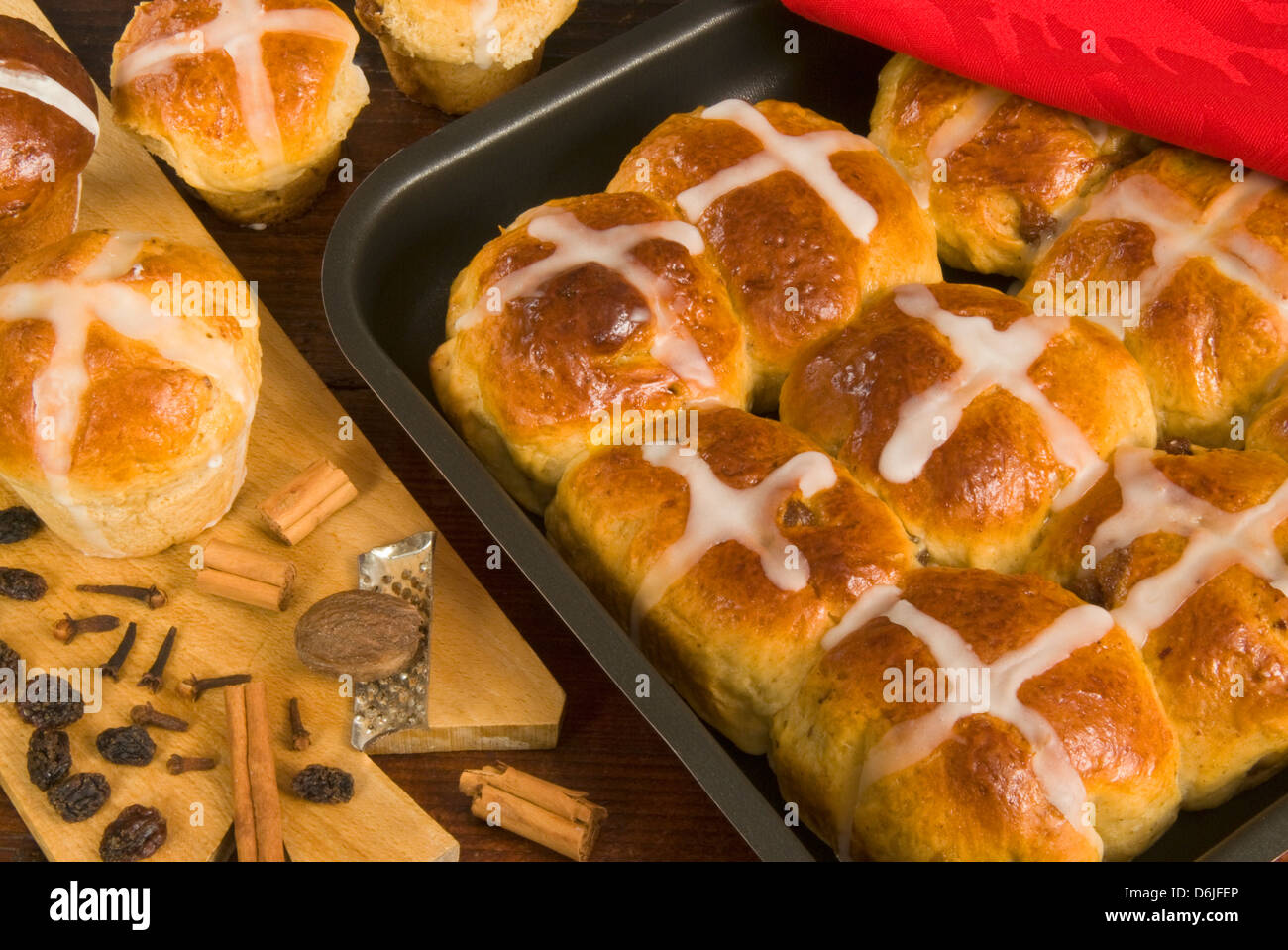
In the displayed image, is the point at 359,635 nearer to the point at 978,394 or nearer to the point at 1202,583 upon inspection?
the point at 978,394

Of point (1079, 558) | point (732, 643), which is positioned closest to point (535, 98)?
point (732, 643)

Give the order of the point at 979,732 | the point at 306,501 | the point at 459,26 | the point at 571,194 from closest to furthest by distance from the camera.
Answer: the point at 979,732 < the point at 306,501 < the point at 459,26 < the point at 571,194

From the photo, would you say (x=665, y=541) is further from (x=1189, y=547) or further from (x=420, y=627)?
(x=1189, y=547)

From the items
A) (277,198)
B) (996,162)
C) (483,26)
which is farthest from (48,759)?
(996,162)

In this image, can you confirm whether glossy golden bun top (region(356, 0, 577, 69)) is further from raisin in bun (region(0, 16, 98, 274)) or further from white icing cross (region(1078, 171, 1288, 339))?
white icing cross (region(1078, 171, 1288, 339))

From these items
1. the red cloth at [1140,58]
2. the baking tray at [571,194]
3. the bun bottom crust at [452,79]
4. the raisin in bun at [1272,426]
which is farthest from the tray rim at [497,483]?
the raisin in bun at [1272,426]
